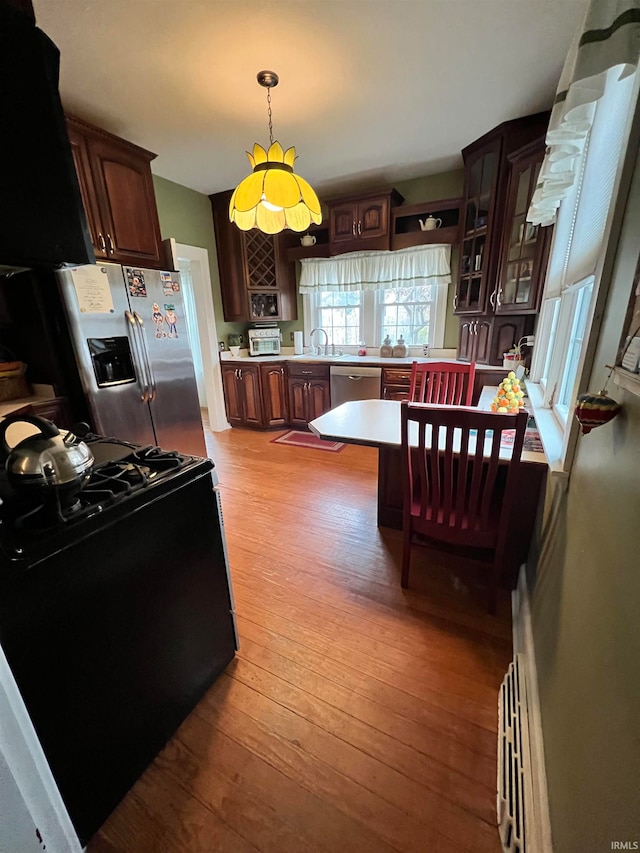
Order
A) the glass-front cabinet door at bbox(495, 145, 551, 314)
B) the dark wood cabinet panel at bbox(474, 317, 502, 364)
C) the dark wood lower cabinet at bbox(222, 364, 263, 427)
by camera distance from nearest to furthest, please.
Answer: the glass-front cabinet door at bbox(495, 145, 551, 314), the dark wood cabinet panel at bbox(474, 317, 502, 364), the dark wood lower cabinet at bbox(222, 364, 263, 427)

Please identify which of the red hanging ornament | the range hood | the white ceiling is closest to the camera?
the red hanging ornament

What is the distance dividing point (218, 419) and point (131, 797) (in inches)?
145

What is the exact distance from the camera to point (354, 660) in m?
1.42

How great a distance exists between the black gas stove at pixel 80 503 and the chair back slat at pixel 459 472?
901 mm

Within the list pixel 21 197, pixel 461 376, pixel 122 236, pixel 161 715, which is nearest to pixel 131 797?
pixel 161 715

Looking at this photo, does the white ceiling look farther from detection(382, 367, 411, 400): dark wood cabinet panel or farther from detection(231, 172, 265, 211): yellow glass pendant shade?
detection(382, 367, 411, 400): dark wood cabinet panel

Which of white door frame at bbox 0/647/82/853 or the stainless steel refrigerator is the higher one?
the stainless steel refrigerator

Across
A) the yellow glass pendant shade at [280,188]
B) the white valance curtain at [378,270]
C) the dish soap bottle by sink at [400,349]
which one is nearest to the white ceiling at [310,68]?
the yellow glass pendant shade at [280,188]

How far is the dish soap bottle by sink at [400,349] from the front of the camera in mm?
3936

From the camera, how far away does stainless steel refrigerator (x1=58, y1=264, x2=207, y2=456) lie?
2330mm

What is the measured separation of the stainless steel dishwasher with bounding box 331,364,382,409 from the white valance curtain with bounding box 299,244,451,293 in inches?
42.1

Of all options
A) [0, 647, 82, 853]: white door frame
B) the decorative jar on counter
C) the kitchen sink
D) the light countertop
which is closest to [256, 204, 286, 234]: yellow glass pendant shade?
the light countertop

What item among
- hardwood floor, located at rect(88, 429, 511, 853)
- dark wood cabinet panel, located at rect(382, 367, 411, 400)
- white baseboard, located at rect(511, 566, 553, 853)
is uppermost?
dark wood cabinet panel, located at rect(382, 367, 411, 400)

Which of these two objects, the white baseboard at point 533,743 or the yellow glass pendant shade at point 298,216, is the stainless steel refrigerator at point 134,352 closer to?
the yellow glass pendant shade at point 298,216
